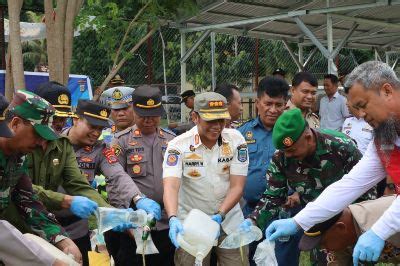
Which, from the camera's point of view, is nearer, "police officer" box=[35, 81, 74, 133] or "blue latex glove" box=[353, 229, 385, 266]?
"blue latex glove" box=[353, 229, 385, 266]

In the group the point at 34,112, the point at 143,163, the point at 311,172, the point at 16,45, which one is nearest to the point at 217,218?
the point at 311,172

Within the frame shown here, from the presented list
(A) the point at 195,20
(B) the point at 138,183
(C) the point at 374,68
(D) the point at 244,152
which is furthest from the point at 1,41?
(C) the point at 374,68

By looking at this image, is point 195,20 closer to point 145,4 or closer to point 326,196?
point 145,4

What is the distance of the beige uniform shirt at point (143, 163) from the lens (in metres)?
4.84

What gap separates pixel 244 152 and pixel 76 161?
117 cm

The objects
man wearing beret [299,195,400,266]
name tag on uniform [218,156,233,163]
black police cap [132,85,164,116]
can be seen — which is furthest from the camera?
black police cap [132,85,164,116]

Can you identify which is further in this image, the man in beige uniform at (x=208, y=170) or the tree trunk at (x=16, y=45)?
the tree trunk at (x=16, y=45)

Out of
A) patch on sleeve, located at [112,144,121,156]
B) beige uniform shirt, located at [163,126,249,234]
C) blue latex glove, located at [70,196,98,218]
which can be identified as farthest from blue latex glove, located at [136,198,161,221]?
patch on sleeve, located at [112,144,121,156]

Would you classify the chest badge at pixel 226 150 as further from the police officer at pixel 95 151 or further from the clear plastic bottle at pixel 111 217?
the clear plastic bottle at pixel 111 217

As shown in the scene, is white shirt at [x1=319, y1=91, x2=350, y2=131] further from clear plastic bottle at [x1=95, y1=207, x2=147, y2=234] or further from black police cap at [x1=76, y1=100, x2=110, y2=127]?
clear plastic bottle at [x1=95, y1=207, x2=147, y2=234]

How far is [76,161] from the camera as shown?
4348 millimetres

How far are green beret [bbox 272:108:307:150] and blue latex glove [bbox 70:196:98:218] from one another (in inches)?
45.9

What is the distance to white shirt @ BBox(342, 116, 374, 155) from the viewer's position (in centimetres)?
687

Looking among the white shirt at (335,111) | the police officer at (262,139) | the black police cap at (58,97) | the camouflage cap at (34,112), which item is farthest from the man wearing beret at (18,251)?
the white shirt at (335,111)
